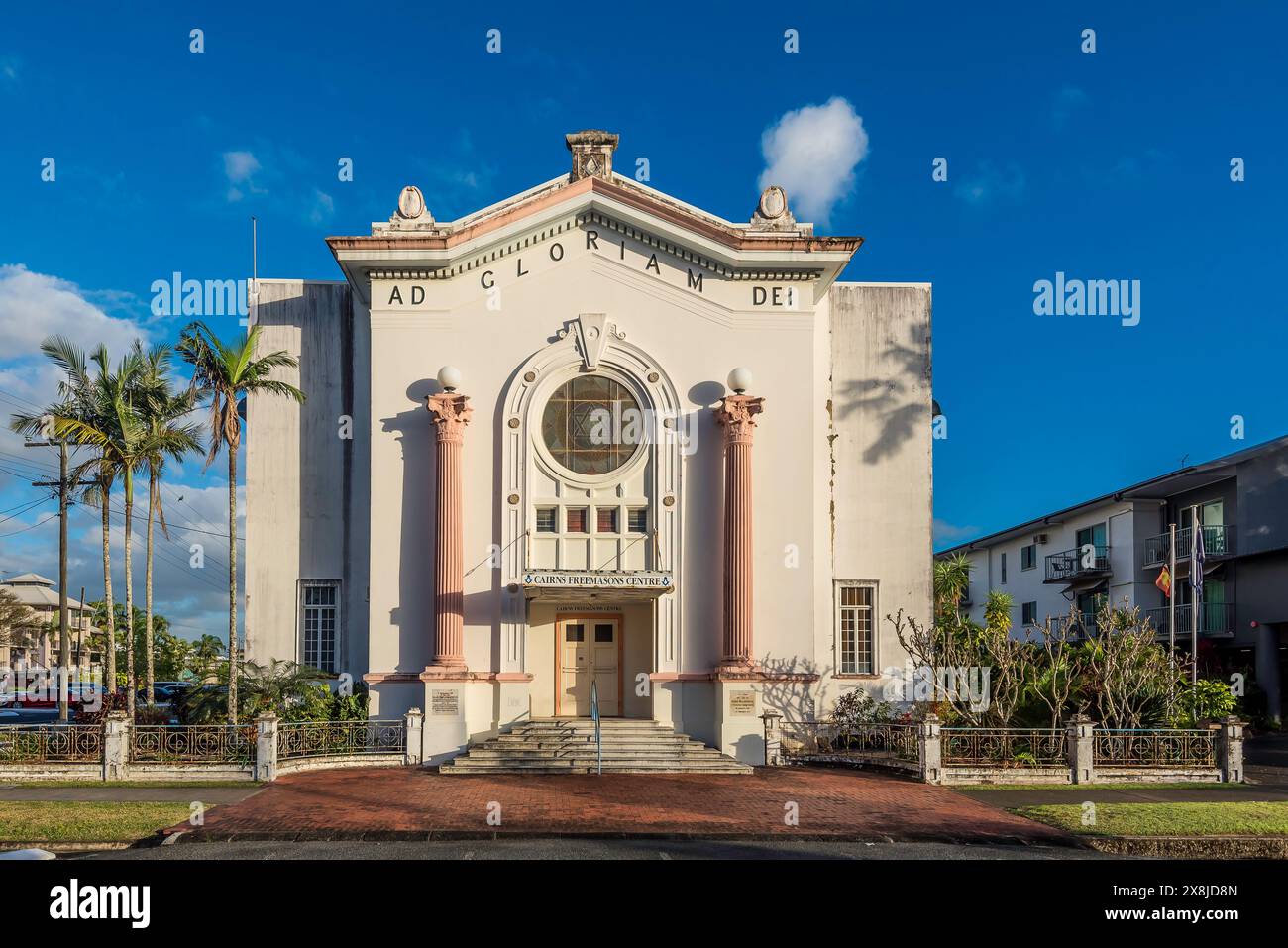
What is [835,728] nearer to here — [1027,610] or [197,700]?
[197,700]

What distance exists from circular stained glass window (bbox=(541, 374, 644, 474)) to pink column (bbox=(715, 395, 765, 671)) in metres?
2.16

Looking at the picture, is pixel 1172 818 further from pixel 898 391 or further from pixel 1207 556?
pixel 1207 556

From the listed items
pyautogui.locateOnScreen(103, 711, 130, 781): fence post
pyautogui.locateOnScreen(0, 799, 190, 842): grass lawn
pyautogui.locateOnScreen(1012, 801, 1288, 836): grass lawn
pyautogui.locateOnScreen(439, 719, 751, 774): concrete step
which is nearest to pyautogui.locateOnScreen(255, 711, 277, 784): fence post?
pyautogui.locateOnScreen(103, 711, 130, 781): fence post

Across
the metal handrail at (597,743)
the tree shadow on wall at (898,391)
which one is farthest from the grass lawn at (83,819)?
the tree shadow on wall at (898,391)

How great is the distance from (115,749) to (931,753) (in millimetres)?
14884

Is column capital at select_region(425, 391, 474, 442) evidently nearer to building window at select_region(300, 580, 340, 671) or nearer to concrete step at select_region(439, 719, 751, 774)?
building window at select_region(300, 580, 340, 671)

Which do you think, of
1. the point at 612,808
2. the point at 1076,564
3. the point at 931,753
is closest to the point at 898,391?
the point at 931,753

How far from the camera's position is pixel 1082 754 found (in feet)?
67.0

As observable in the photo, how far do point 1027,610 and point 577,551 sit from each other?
113 ft

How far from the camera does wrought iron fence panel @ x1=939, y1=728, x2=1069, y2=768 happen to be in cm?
2097

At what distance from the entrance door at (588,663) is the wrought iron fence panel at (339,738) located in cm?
371

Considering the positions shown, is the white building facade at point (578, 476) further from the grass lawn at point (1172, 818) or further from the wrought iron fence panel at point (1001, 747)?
the grass lawn at point (1172, 818)

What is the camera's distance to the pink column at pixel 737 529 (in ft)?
77.2
